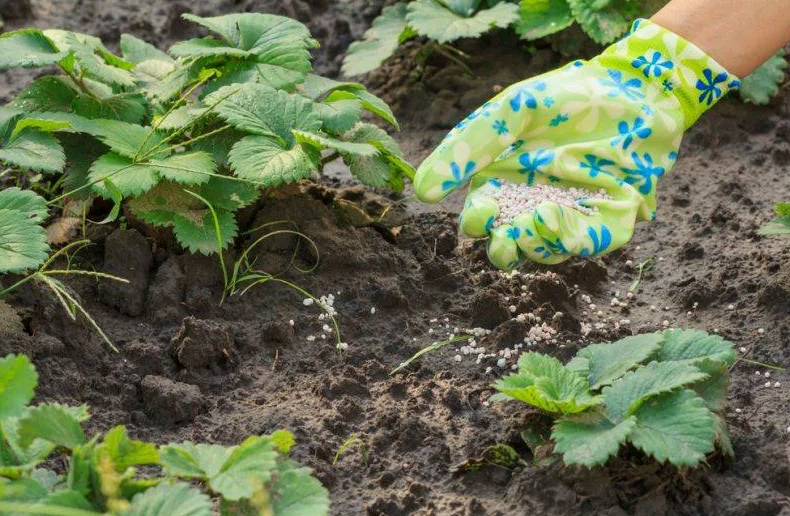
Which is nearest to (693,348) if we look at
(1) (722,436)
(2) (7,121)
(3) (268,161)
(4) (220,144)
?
(1) (722,436)

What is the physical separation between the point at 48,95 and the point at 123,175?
46 centimetres

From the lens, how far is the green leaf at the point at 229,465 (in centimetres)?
185

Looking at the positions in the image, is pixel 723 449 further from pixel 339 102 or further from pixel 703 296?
pixel 339 102

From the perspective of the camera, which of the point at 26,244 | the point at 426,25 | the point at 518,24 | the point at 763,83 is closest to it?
the point at 26,244

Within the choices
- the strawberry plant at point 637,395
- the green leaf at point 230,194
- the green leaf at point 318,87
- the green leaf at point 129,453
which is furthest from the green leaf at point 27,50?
the strawberry plant at point 637,395

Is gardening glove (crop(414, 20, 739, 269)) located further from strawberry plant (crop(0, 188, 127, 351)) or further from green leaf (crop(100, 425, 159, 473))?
green leaf (crop(100, 425, 159, 473))

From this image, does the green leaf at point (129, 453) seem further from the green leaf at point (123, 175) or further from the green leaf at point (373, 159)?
the green leaf at point (373, 159)

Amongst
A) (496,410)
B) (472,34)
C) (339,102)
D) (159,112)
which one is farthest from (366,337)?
(472,34)

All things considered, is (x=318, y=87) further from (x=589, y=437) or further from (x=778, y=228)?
(x=589, y=437)

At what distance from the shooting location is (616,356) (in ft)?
7.59

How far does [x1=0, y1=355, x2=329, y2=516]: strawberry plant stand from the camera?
180 cm

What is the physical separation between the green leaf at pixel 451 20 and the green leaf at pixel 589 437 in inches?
73.5

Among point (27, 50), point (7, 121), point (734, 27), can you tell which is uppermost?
point (734, 27)

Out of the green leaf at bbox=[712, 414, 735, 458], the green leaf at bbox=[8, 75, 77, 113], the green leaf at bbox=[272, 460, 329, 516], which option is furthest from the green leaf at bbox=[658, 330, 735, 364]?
the green leaf at bbox=[8, 75, 77, 113]
